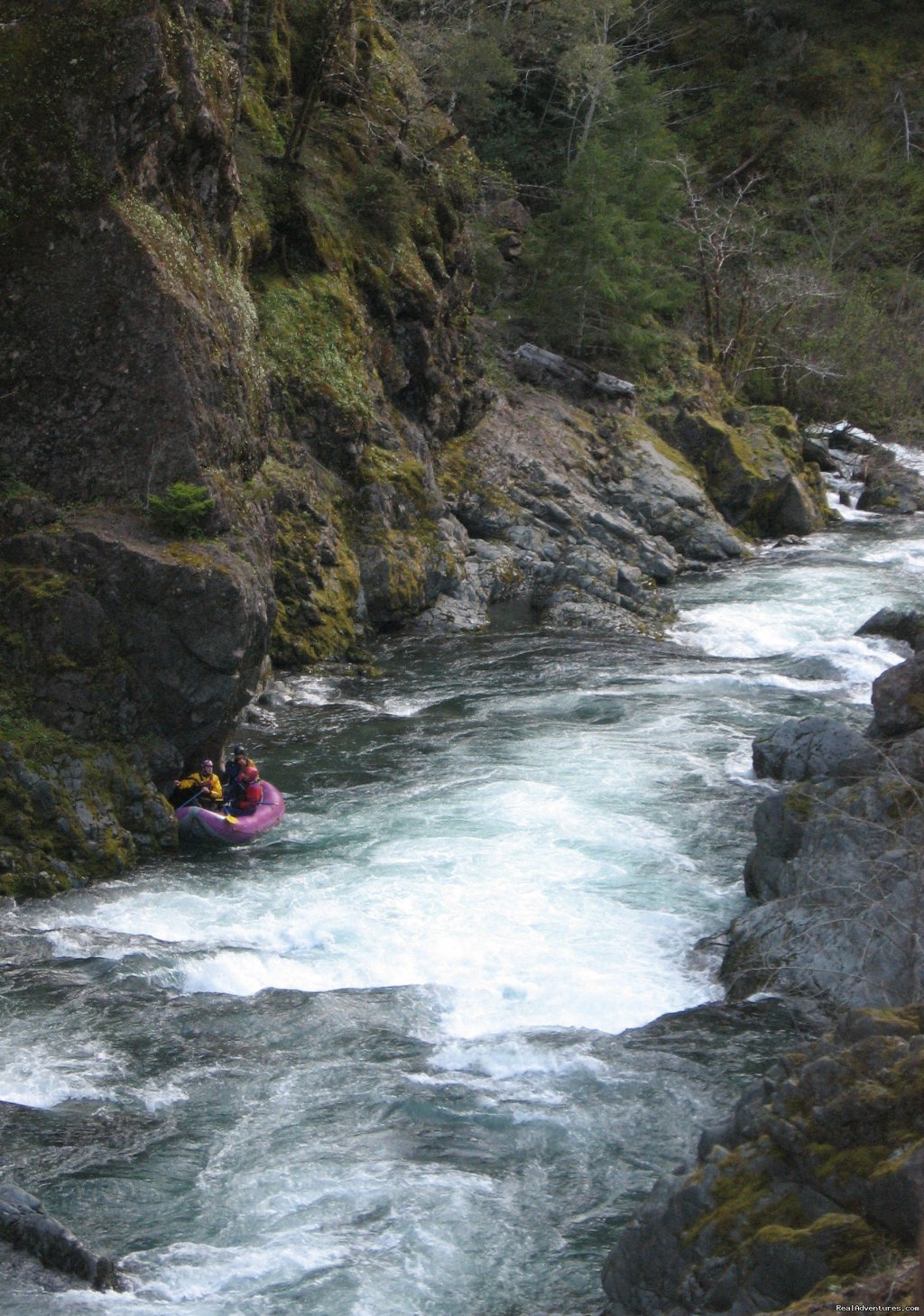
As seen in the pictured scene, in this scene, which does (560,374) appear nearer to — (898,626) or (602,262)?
(602,262)

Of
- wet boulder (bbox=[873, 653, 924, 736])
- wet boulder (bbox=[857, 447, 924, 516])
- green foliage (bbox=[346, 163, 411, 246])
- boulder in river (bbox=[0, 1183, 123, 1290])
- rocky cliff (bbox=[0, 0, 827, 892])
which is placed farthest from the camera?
wet boulder (bbox=[857, 447, 924, 516])

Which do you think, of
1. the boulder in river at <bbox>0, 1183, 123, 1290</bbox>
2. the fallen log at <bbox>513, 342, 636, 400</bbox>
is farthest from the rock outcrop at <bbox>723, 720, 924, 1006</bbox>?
the fallen log at <bbox>513, 342, 636, 400</bbox>

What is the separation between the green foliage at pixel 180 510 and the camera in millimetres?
14297

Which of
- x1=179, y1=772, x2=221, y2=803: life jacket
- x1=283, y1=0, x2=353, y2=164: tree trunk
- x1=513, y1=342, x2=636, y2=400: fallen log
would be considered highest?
x1=283, y1=0, x2=353, y2=164: tree trunk

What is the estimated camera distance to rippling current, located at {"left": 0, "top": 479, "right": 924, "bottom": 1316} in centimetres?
775

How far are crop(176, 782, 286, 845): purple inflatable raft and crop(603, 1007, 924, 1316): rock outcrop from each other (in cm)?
776

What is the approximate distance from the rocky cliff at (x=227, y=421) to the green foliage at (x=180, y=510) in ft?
0.11

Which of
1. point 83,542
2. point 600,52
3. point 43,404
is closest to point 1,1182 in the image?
point 83,542

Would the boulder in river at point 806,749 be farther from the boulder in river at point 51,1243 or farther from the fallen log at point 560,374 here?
the fallen log at point 560,374

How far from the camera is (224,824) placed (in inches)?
540

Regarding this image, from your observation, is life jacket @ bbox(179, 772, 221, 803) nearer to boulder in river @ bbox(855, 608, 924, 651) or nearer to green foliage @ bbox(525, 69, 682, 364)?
boulder in river @ bbox(855, 608, 924, 651)

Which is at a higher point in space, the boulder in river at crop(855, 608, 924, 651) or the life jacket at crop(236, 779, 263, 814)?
the life jacket at crop(236, 779, 263, 814)

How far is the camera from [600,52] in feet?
→ 116

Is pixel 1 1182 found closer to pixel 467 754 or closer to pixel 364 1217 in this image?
pixel 364 1217
